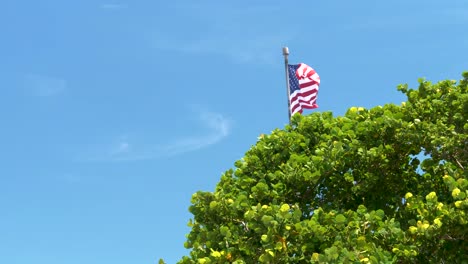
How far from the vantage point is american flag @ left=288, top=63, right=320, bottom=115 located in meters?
29.8

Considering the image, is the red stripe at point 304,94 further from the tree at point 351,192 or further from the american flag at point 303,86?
the tree at point 351,192

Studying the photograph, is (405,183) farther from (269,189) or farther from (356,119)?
(269,189)

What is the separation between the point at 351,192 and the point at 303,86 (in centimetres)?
1306

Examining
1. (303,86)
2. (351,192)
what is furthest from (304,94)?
(351,192)

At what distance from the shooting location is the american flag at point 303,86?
2975 cm

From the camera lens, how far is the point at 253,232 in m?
16.1

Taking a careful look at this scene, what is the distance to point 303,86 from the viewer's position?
98.6 ft

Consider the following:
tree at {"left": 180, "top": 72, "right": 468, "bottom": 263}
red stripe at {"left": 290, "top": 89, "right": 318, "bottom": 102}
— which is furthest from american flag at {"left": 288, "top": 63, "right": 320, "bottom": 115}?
tree at {"left": 180, "top": 72, "right": 468, "bottom": 263}

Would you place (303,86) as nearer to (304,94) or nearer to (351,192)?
(304,94)

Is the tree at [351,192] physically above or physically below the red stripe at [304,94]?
below

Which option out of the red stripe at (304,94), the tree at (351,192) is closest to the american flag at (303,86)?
the red stripe at (304,94)

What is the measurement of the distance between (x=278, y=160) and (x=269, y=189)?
0.98m

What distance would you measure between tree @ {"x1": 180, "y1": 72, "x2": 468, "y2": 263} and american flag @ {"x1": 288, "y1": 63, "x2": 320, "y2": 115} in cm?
1063

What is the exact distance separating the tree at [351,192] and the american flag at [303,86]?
10.6 meters
